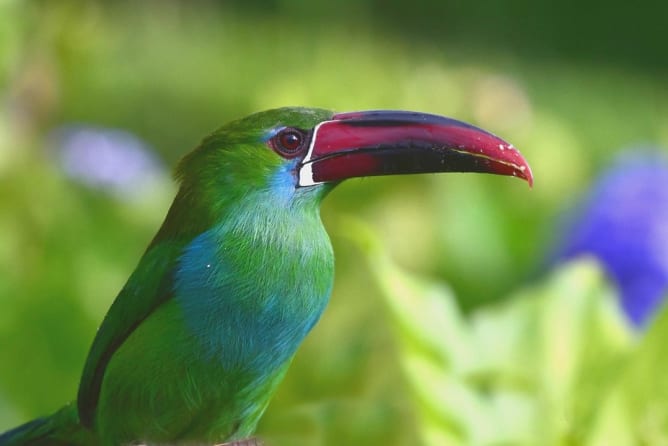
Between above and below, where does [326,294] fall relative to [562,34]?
above

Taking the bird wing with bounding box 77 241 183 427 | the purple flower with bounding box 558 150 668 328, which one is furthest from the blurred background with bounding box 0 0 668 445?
the bird wing with bounding box 77 241 183 427

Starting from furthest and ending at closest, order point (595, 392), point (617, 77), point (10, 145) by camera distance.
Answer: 1. point (617, 77)
2. point (10, 145)
3. point (595, 392)

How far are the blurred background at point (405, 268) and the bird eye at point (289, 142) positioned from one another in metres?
0.41

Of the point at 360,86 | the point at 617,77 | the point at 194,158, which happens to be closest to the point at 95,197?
the point at 360,86

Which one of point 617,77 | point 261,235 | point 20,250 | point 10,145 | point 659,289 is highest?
point 261,235

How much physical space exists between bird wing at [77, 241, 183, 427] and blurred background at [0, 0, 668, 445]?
368mm

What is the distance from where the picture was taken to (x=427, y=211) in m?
2.17

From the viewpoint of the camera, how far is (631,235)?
1.79 m

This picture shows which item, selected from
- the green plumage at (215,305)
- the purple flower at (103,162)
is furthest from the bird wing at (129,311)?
the purple flower at (103,162)

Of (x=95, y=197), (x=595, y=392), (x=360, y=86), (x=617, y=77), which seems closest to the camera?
(x=595, y=392)

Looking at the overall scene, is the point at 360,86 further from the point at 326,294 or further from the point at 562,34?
the point at 562,34

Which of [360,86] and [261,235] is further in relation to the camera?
[360,86]

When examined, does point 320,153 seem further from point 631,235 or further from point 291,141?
point 631,235

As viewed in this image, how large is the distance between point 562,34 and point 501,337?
678 centimetres
